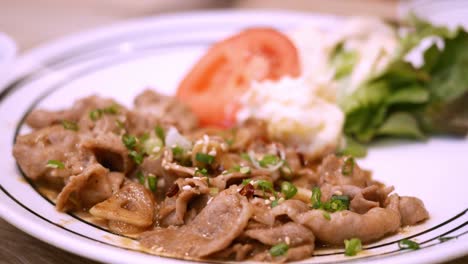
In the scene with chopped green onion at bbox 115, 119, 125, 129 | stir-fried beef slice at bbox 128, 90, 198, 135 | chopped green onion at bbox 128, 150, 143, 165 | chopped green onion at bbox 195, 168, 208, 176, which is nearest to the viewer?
chopped green onion at bbox 195, 168, 208, 176

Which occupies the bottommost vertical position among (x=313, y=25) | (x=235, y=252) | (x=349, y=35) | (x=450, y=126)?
(x=235, y=252)

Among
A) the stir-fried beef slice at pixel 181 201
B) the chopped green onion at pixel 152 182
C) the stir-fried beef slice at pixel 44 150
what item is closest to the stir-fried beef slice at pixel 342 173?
the stir-fried beef slice at pixel 181 201

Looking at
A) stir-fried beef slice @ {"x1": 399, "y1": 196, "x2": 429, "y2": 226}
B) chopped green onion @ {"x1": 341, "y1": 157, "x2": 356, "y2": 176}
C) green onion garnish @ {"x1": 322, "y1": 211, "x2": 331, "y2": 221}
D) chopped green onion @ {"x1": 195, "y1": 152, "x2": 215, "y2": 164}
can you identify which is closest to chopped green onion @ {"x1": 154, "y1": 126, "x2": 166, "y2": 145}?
chopped green onion @ {"x1": 195, "y1": 152, "x2": 215, "y2": 164}

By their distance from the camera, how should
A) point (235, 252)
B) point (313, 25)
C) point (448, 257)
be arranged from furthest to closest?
point (313, 25), point (235, 252), point (448, 257)

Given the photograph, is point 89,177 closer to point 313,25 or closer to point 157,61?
point 157,61

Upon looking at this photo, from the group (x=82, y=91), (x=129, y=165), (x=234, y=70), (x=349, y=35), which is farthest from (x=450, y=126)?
(x=82, y=91)

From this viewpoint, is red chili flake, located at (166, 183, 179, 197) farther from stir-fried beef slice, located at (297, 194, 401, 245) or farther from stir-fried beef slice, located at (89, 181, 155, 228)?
stir-fried beef slice, located at (297, 194, 401, 245)

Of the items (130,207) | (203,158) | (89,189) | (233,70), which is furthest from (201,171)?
(233,70)
